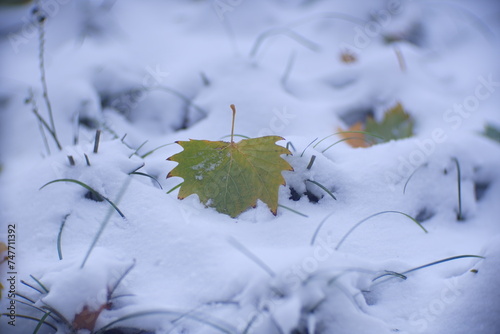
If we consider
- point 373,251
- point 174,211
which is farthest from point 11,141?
point 373,251

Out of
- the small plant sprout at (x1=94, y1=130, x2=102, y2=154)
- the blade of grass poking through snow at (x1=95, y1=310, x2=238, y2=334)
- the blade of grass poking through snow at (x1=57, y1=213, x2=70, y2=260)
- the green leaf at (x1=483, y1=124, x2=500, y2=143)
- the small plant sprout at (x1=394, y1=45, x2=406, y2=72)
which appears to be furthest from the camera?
the small plant sprout at (x1=394, y1=45, x2=406, y2=72)

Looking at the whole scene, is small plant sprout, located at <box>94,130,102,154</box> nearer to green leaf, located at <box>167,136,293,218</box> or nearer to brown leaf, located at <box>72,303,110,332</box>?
green leaf, located at <box>167,136,293,218</box>

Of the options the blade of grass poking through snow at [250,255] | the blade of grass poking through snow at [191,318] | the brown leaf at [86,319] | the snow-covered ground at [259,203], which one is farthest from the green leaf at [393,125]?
the brown leaf at [86,319]

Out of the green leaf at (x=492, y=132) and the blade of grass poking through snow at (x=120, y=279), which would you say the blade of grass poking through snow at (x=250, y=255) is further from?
the green leaf at (x=492, y=132)

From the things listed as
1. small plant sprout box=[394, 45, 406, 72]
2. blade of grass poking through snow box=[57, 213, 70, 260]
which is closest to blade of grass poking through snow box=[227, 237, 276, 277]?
blade of grass poking through snow box=[57, 213, 70, 260]

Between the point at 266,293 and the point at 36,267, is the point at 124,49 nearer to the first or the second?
the point at 36,267
